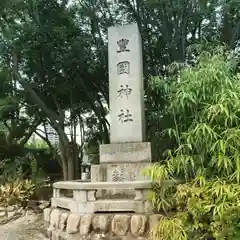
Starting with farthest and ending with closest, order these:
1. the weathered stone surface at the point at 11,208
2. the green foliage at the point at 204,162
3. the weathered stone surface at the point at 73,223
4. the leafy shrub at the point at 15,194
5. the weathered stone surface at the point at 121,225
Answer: the weathered stone surface at the point at 11,208 < the leafy shrub at the point at 15,194 < the weathered stone surface at the point at 73,223 < the weathered stone surface at the point at 121,225 < the green foliage at the point at 204,162

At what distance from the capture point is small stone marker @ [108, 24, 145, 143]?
6.34 metres

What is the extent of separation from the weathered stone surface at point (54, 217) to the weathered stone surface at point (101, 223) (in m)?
0.76

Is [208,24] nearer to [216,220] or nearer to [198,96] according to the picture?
[198,96]

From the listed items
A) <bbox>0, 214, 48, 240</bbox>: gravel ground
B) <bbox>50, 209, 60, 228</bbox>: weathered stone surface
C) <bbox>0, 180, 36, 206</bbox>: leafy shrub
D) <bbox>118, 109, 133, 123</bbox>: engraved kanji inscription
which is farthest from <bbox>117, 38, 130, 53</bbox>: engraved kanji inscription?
<bbox>0, 180, 36, 206</bbox>: leafy shrub

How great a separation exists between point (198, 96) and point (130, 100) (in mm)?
2240

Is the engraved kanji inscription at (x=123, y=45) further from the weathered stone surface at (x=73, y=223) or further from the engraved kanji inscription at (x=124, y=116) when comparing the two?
the weathered stone surface at (x=73, y=223)

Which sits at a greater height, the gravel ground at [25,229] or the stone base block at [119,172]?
the stone base block at [119,172]

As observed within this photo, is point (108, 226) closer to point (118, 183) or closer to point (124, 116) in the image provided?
point (118, 183)

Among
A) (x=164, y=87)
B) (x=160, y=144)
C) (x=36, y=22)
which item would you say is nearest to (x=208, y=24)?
(x=160, y=144)

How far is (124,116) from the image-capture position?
21.0 feet

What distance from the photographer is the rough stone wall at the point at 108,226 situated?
455 cm

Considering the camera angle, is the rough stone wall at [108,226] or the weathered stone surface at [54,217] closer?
the rough stone wall at [108,226]

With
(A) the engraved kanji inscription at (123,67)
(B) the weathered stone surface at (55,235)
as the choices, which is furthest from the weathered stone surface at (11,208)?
(A) the engraved kanji inscription at (123,67)

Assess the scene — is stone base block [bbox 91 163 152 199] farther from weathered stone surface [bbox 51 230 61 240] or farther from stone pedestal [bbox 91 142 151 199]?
weathered stone surface [bbox 51 230 61 240]
